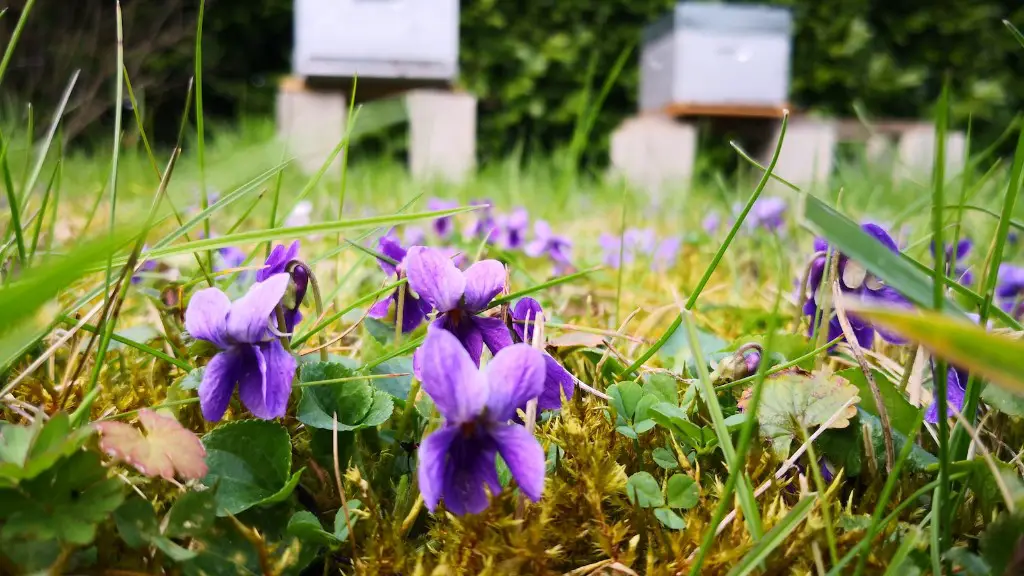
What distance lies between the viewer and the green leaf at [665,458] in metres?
0.59

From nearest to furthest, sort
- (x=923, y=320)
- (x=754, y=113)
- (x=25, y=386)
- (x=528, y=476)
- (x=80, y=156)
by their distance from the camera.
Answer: (x=923, y=320), (x=528, y=476), (x=25, y=386), (x=80, y=156), (x=754, y=113)

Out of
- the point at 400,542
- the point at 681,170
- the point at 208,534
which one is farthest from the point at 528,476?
the point at 681,170

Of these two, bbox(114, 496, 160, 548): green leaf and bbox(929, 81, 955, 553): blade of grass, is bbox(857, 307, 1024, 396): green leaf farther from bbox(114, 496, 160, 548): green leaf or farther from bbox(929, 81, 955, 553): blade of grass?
bbox(114, 496, 160, 548): green leaf

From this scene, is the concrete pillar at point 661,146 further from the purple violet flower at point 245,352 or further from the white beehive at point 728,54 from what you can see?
the purple violet flower at point 245,352

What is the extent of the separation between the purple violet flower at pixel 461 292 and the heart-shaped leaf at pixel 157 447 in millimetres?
189

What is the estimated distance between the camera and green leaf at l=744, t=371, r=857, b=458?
1.92ft

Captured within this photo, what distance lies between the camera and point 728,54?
4473mm

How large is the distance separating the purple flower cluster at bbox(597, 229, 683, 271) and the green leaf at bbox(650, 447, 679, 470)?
97 cm

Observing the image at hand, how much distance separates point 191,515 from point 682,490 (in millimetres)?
350

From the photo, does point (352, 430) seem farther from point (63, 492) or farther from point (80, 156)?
point (80, 156)

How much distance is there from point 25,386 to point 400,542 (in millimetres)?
426

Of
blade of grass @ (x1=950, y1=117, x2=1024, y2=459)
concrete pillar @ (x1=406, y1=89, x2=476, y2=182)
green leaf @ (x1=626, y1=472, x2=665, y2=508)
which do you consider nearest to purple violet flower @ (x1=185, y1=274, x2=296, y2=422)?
green leaf @ (x1=626, y1=472, x2=665, y2=508)

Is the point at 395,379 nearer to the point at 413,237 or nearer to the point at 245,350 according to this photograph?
the point at 245,350

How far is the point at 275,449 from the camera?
0.54 meters
